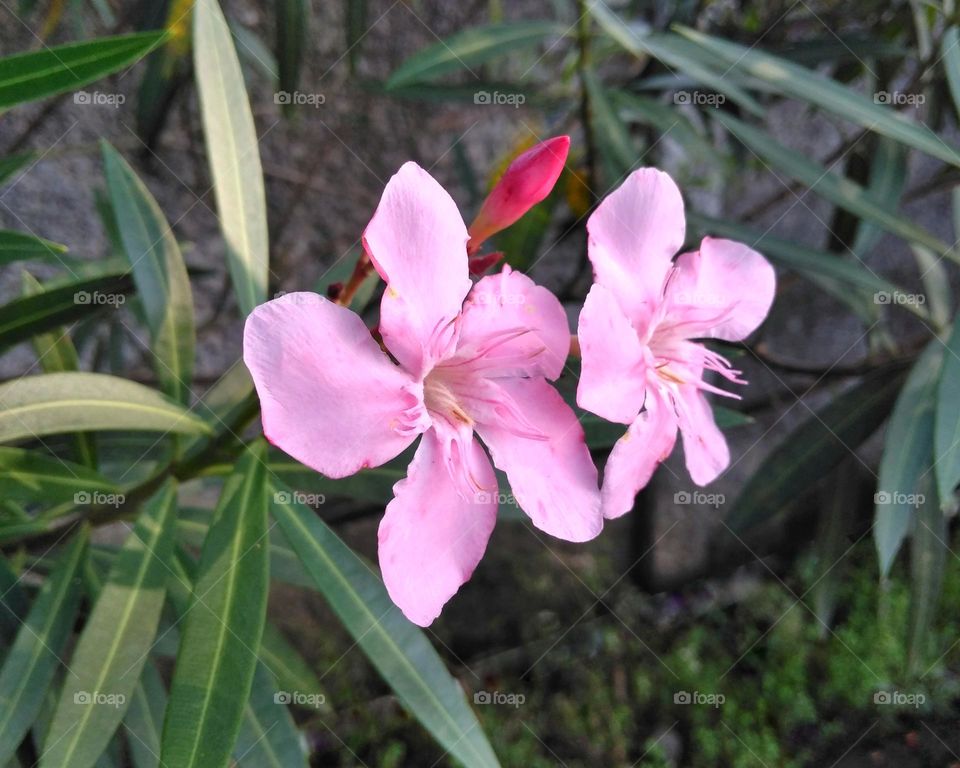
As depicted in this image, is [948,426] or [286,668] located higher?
[948,426]

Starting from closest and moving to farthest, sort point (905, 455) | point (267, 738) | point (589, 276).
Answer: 1. point (267, 738)
2. point (905, 455)
3. point (589, 276)

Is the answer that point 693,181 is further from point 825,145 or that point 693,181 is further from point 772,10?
point 825,145

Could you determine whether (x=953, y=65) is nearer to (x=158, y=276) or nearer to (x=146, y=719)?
(x=158, y=276)

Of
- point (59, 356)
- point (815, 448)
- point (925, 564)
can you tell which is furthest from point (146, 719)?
point (925, 564)

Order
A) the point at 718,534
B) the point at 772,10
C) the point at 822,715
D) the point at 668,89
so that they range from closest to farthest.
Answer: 1. the point at 668,89
2. the point at 772,10
3. the point at 822,715
4. the point at 718,534

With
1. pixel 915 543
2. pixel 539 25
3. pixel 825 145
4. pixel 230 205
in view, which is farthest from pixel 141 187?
pixel 825 145

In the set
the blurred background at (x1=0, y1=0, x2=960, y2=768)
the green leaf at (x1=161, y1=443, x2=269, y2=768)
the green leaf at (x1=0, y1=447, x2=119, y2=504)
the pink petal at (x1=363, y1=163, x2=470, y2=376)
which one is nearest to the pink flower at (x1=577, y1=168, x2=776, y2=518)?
the pink petal at (x1=363, y1=163, x2=470, y2=376)

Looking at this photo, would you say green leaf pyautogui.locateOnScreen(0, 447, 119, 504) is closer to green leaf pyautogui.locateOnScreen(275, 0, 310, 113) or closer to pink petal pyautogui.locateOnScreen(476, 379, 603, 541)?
pink petal pyautogui.locateOnScreen(476, 379, 603, 541)
